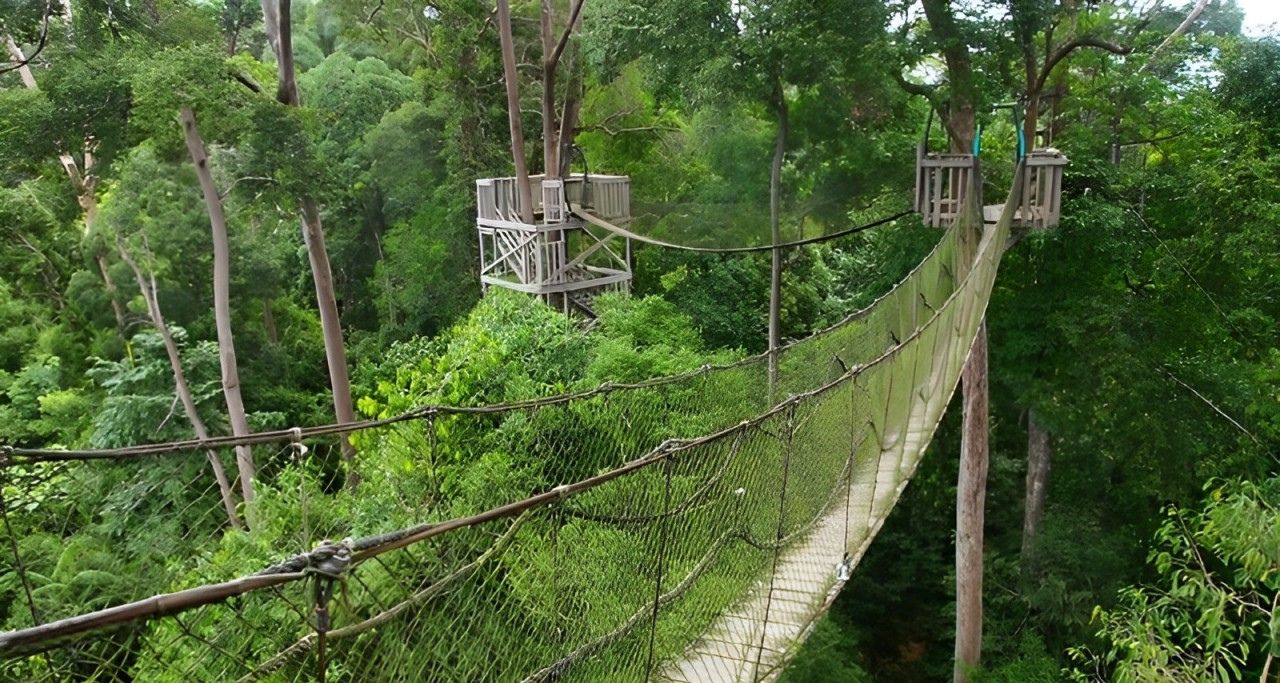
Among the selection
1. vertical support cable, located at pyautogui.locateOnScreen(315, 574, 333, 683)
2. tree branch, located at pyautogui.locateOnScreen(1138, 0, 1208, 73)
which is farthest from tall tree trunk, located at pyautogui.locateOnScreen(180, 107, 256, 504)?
tree branch, located at pyautogui.locateOnScreen(1138, 0, 1208, 73)

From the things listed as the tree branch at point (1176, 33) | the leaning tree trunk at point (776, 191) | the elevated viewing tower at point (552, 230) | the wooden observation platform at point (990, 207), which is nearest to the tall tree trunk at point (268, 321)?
the elevated viewing tower at point (552, 230)

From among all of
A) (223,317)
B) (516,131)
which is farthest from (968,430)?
(223,317)

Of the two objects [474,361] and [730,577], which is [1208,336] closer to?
[474,361]

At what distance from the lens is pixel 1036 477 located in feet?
24.0

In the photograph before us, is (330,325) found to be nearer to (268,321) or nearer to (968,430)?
(268,321)

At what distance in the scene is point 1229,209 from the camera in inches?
217

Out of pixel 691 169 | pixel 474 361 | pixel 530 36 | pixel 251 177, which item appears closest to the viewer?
pixel 474 361

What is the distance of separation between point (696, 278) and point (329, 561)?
7.55 metres

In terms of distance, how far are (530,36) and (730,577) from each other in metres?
7.97

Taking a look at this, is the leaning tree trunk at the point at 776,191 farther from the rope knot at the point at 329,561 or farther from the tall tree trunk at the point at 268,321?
the rope knot at the point at 329,561

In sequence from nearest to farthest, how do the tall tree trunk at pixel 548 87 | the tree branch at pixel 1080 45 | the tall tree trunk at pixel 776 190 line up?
the tree branch at pixel 1080 45
the tall tree trunk at pixel 776 190
the tall tree trunk at pixel 548 87

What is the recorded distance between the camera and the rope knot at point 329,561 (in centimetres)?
100

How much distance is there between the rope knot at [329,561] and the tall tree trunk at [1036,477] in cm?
695

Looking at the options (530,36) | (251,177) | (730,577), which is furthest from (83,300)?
(730,577)
